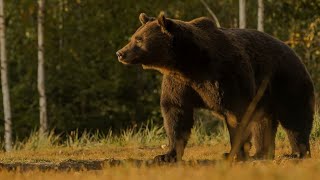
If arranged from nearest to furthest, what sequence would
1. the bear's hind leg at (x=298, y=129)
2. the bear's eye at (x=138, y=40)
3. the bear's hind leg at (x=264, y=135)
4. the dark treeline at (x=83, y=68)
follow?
the bear's eye at (x=138, y=40) → the bear's hind leg at (x=298, y=129) → the bear's hind leg at (x=264, y=135) → the dark treeline at (x=83, y=68)

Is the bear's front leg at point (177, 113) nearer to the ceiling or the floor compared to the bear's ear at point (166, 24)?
nearer to the floor

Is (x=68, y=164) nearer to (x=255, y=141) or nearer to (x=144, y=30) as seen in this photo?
(x=144, y=30)

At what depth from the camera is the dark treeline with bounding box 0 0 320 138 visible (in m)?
29.7

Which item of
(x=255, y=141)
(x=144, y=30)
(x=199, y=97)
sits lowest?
(x=255, y=141)

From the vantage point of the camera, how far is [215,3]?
93.7 ft

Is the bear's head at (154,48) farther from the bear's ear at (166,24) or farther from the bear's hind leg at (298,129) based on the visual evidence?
the bear's hind leg at (298,129)

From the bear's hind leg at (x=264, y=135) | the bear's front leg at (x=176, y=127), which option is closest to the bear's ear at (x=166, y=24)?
the bear's front leg at (x=176, y=127)

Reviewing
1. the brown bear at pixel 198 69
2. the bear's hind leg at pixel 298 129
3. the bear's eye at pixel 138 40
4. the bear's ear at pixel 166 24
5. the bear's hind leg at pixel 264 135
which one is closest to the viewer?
the brown bear at pixel 198 69

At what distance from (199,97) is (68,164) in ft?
5.56

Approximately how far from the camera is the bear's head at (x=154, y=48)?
9414 mm

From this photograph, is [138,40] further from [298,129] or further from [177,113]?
[298,129]

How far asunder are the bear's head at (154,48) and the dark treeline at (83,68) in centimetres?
1933

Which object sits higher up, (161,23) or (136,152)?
(161,23)

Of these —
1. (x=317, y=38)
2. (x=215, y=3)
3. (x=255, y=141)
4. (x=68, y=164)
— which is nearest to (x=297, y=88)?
(x=255, y=141)
